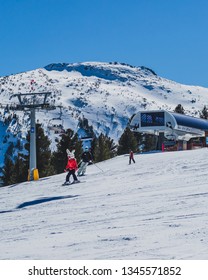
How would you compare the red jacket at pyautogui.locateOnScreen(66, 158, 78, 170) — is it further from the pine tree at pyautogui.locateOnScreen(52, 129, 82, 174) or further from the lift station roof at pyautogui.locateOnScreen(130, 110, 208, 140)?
the pine tree at pyautogui.locateOnScreen(52, 129, 82, 174)

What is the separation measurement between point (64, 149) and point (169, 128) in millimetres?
13583

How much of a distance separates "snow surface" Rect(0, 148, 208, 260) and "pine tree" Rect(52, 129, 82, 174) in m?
32.5

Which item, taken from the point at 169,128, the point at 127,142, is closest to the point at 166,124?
the point at 169,128

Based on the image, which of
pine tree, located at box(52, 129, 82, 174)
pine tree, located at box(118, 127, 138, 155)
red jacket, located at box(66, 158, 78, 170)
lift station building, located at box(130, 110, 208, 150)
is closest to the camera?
red jacket, located at box(66, 158, 78, 170)

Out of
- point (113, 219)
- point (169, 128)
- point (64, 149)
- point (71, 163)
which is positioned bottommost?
point (113, 219)

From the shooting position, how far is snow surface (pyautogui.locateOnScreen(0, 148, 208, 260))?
11.2m

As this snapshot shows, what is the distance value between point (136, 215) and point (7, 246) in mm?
3592

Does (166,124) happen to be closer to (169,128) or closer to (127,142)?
(169,128)

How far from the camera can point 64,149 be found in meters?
59.3

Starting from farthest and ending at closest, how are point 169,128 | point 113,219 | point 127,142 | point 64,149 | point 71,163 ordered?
1. point 127,142
2. point 64,149
3. point 169,128
4. point 71,163
5. point 113,219

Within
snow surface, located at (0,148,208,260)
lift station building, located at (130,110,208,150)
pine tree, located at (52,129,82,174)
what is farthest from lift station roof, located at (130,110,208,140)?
snow surface, located at (0,148,208,260)
